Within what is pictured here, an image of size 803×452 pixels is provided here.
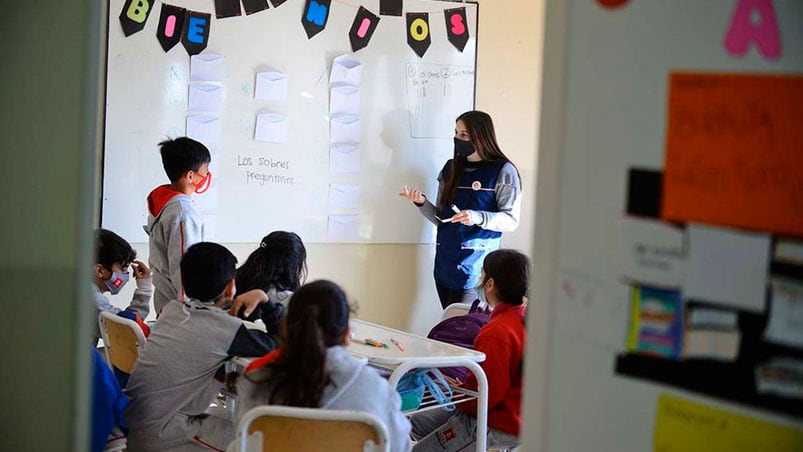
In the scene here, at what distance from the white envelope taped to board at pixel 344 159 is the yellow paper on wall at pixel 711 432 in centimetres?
363

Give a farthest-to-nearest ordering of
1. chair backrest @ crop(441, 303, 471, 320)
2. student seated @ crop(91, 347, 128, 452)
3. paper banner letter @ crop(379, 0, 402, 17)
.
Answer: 1. paper banner letter @ crop(379, 0, 402, 17)
2. chair backrest @ crop(441, 303, 471, 320)
3. student seated @ crop(91, 347, 128, 452)

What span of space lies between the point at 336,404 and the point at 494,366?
80 cm

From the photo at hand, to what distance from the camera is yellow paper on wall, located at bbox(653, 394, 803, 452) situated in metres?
1.29

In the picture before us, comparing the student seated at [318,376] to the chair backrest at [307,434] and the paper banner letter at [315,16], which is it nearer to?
the chair backrest at [307,434]

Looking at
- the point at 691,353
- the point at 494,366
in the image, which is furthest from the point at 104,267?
the point at 691,353

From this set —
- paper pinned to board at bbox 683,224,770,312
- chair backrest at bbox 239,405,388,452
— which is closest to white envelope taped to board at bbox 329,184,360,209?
chair backrest at bbox 239,405,388,452

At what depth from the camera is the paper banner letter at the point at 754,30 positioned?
128 centimetres

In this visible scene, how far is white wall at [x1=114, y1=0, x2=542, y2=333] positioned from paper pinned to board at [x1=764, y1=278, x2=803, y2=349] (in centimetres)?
384

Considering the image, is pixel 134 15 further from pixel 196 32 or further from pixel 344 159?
pixel 344 159

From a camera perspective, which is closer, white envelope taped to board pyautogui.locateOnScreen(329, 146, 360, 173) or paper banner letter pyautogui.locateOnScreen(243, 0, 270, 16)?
paper banner letter pyautogui.locateOnScreen(243, 0, 270, 16)

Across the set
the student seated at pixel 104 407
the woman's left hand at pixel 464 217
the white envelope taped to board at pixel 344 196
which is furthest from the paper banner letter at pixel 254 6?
the student seated at pixel 104 407

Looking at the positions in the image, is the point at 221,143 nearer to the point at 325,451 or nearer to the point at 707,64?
the point at 325,451

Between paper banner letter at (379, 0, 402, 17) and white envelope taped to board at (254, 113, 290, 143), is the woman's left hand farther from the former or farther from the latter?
paper banner letter at (379, 0, 402, 17)

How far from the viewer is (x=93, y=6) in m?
1.73
